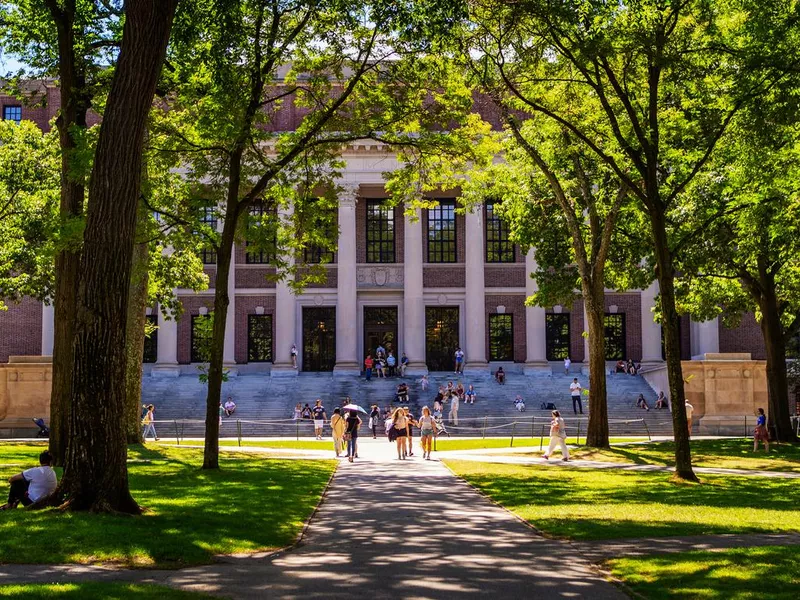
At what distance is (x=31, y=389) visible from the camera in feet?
134

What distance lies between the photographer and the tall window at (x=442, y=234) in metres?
58.4

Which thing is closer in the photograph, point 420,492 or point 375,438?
point 420,492

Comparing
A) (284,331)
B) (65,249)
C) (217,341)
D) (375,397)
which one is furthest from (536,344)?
(65,249)

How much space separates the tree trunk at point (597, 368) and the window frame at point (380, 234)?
29.6 metres

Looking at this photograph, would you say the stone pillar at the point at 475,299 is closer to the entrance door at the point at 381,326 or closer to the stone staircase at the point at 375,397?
the stone staircase at the point at 375,397

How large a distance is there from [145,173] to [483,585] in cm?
1679

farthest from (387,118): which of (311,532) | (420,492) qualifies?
(311,532)

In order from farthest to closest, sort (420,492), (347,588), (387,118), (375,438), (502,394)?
1. (502,394)
2. (375,438)
3. (387,118)
4. (420,492)
5. (347,588)

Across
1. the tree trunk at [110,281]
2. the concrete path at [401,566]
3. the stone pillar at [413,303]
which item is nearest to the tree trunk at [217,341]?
the concrete path at [401,566]

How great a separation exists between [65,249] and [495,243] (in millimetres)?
39764

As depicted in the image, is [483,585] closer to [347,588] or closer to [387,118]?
[347,588]

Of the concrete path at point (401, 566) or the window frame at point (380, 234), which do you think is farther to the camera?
the window frame at point (380, 234)

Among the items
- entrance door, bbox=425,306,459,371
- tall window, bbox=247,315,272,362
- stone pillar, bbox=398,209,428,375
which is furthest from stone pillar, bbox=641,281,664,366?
tall window, bbox=247,315,272,362

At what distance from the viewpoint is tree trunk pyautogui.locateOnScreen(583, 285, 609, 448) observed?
95.6ft
